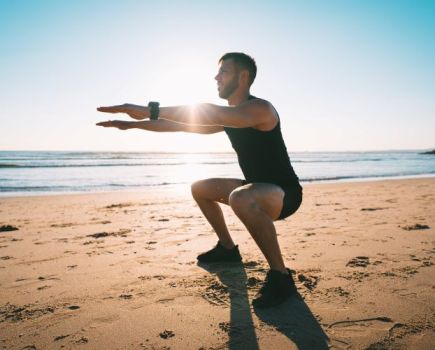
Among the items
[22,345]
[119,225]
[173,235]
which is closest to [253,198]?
[22,345]

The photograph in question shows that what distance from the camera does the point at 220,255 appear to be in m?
3.62

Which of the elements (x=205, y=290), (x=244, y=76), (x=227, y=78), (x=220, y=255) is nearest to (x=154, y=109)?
(x=227, y=78)

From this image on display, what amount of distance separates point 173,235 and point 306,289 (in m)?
2.49

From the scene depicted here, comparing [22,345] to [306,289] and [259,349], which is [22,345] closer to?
[259,349]

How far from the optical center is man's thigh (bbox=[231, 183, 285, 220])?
9.21 ft

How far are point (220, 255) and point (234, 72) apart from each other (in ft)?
6.16

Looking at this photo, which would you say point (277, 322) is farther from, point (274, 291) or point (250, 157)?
point (250, 157)

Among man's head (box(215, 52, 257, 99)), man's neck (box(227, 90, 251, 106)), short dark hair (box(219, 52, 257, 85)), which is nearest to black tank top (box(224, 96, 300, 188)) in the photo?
man's neck (box(227, 90, 251, 106))

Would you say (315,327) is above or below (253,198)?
below

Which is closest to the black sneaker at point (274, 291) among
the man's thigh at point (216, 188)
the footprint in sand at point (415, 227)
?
the man's thigh at point (216, 188)

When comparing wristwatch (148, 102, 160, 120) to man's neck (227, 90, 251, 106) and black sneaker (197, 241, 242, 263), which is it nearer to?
man's neck (227, 90, 251, 106)

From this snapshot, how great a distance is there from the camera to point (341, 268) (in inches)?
131

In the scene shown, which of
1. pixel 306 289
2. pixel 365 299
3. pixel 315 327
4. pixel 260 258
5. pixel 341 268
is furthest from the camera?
pixel 260 258

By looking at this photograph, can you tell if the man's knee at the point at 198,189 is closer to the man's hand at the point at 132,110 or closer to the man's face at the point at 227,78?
the man's face at the point at 227,78
